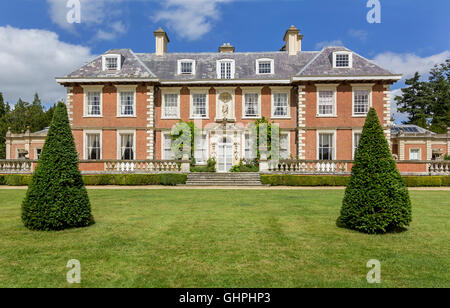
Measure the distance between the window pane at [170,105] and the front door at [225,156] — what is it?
4.66 meters

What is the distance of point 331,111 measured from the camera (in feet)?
75.5

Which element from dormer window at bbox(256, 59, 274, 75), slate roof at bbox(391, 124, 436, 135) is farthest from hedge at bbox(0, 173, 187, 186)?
slate roof at bbox(391, 124, 436, 135)

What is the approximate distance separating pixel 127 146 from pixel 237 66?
11137 millimetres

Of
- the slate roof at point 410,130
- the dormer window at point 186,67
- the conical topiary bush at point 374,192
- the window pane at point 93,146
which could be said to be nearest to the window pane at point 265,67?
the dormer window at point 186,67

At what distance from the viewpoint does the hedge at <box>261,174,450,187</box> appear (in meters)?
17.9

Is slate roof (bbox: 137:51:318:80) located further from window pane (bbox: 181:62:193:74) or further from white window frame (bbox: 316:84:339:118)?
white window frame (bbox: 316:84:339:118)

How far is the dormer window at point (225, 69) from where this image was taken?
2439 cm

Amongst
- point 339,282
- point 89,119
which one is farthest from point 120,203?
point 89,119

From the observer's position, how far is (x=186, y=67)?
25.0 m

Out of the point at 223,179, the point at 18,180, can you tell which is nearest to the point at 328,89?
the point at 223,179

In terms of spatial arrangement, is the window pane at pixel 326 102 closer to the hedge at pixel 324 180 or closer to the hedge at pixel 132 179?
the hedge at pixel 324 180

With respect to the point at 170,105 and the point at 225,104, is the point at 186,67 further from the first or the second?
the point at 225,104

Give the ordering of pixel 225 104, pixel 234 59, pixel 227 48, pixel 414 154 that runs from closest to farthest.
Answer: pixel 225 104 → pixel 234 59 → pixel 227 48 → pixel 414 154
